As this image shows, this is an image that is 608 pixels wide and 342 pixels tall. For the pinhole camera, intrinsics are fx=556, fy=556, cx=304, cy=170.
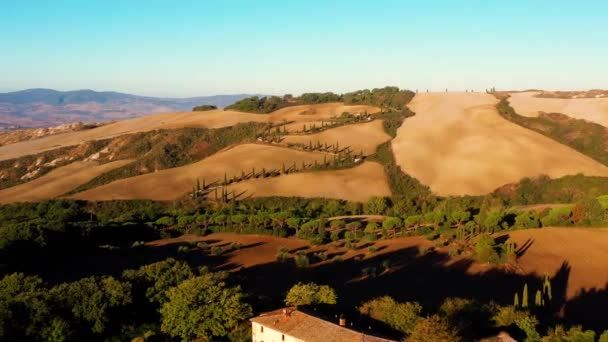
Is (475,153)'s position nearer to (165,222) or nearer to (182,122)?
(165,222)

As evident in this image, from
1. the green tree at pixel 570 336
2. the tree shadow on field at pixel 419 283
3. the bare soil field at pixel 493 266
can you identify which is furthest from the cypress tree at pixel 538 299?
the green tree at pixel 570 336

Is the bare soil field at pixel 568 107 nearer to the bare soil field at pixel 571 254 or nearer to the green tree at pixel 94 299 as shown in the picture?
the bare soil field at pixel 571 254

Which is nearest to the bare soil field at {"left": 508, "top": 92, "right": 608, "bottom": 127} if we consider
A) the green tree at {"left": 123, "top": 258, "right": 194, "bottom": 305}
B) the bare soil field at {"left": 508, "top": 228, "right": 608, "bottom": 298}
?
the bare soil field at {"left": 508, "top": 228, "right": 608, "bottom": 298}

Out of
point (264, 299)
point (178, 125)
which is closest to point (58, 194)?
point (178, 125)

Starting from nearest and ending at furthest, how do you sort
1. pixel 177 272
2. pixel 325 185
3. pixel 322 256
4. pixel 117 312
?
pixel 117 312, pixel 177 272, pixel 322 256, pixel 325 185

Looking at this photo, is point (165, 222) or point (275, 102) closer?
point (165, 222)

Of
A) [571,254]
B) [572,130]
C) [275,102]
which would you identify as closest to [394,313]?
[571,254]

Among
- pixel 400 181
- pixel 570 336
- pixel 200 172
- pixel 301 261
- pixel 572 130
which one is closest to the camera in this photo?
pixel 570 336
